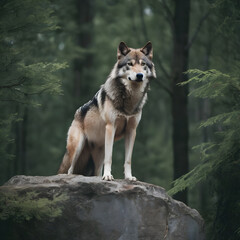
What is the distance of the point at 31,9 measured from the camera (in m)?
7.67

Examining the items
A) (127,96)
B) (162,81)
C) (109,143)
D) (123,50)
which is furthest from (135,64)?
(162,81)

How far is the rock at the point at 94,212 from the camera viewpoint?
627 centimetres

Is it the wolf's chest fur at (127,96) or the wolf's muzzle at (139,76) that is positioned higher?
the wolf's muzzle at (139,76)

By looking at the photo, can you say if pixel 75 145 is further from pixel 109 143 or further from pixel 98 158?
pixel 109 143

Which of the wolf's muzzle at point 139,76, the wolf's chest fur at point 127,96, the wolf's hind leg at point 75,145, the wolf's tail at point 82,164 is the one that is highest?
the wolf's muzzle at point 139,76

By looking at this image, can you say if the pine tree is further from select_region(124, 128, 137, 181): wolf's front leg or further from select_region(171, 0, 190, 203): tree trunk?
select_region(171, 0, 190, 203): tree trunk

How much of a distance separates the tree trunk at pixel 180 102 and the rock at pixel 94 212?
3305 millimetres

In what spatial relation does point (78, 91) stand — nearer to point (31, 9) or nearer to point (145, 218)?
A: point (31, 9)

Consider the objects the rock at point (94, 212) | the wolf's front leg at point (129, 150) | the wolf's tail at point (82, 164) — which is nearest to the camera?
the rock at point (94, 212)

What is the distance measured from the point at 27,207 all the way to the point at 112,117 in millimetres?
2151

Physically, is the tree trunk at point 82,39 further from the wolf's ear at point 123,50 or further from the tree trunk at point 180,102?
the wolf's ear at point 123,50

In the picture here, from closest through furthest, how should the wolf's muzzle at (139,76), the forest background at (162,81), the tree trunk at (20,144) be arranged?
the wolf's muzzle at (139,76)
the forest background at (162,81)
the tree trunk at (20,144)

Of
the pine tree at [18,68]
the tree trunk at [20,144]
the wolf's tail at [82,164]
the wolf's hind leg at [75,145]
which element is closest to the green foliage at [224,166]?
the wolf's tail at [82,164]

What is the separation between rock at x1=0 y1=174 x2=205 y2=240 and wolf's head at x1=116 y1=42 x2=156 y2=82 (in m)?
1.75
